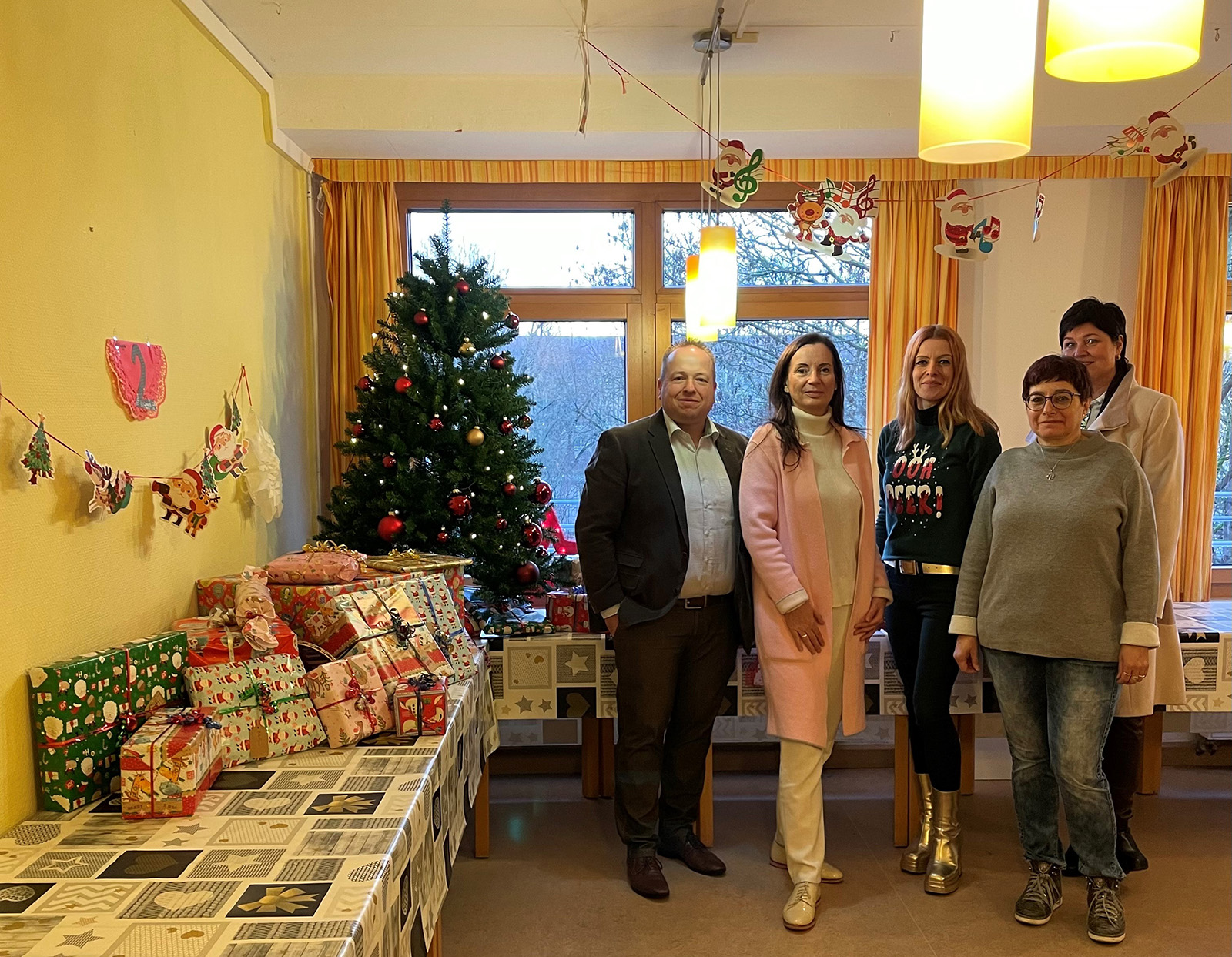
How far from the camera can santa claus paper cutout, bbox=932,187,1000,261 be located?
330 cm

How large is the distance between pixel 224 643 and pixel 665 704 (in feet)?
4.10

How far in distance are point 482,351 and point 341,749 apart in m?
1.63

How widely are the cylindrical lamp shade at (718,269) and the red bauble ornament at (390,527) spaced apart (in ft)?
4.14

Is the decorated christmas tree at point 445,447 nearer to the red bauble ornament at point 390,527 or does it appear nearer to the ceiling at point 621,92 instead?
the red bauble ornament at point 390,527

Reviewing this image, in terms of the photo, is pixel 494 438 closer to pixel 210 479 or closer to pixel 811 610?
pixel 210 479

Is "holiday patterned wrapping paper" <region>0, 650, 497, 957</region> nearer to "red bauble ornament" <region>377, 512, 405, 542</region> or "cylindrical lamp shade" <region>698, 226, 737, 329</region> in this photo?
"red bauble ornament" <region>377, 512, 405, 542</region>

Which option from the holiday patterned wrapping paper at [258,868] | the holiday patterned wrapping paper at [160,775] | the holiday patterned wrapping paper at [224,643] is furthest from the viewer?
the holiday patterned wrapping paper at [224,643]

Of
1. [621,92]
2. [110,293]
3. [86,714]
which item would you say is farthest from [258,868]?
[621,92]

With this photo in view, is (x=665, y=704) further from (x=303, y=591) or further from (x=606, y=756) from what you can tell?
(x=303, y=591)

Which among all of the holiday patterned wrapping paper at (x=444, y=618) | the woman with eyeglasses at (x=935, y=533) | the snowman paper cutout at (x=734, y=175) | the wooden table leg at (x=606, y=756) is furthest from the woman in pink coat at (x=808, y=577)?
the wooden table leg at (x=606, y=756)

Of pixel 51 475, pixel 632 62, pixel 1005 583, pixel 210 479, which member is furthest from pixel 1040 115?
pixel 51 475

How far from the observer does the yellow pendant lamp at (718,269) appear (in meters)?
3.15

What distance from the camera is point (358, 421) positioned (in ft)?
11.0

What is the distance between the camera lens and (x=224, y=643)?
7.41ft
